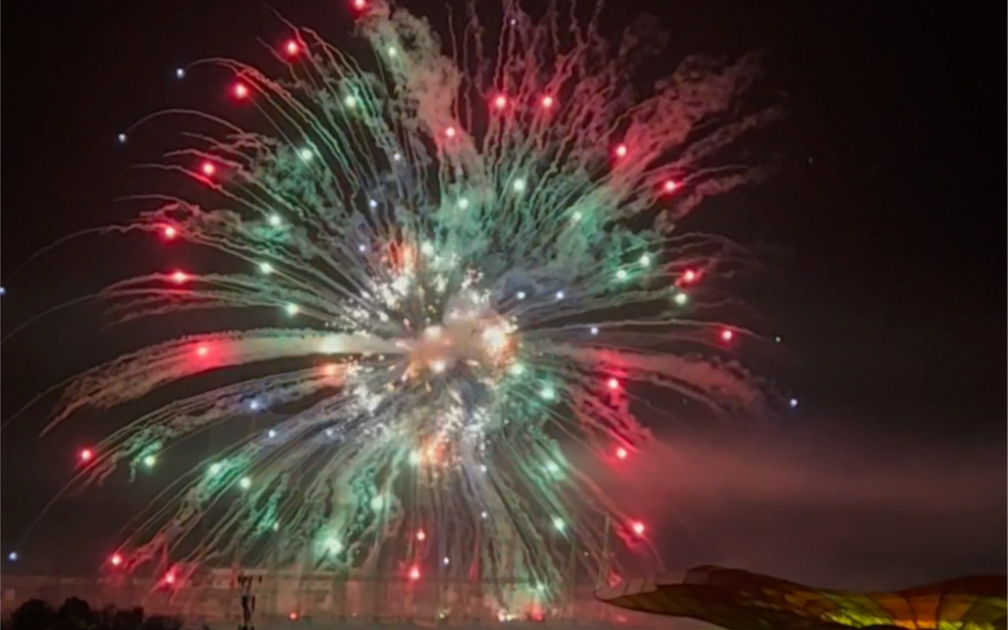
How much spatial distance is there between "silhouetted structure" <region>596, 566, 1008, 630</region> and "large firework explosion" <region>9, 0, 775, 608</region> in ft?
2.23

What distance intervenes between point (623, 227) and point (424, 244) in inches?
20.8

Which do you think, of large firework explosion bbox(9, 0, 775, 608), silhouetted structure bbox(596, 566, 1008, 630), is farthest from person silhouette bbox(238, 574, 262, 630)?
silhouetted structure bbox(596, 566, 1008, 630)

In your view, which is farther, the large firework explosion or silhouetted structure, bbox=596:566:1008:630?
the large firework explosion

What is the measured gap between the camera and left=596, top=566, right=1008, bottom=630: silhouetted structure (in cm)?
279

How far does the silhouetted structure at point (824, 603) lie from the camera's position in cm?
279

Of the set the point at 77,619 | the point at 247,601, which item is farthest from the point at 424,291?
the point at 77,619

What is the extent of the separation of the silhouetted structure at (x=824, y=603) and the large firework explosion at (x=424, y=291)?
679 millimetres

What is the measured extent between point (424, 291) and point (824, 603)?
1319 mm

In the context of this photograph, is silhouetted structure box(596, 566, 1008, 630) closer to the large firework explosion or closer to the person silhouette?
the large firework explosion

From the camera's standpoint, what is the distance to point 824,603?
9.29 feet

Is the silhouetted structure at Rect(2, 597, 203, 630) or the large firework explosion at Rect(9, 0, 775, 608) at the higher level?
the large firework explosion at Rect(9, 0, 775, 608)

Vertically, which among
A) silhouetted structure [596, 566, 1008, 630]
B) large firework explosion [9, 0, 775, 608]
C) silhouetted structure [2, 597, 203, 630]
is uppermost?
large firework explosion [9, 0, 775, 608]

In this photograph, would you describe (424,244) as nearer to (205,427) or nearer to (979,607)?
(205,427)

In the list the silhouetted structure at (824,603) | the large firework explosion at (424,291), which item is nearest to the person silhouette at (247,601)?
the large firework explosion at (424,291)
